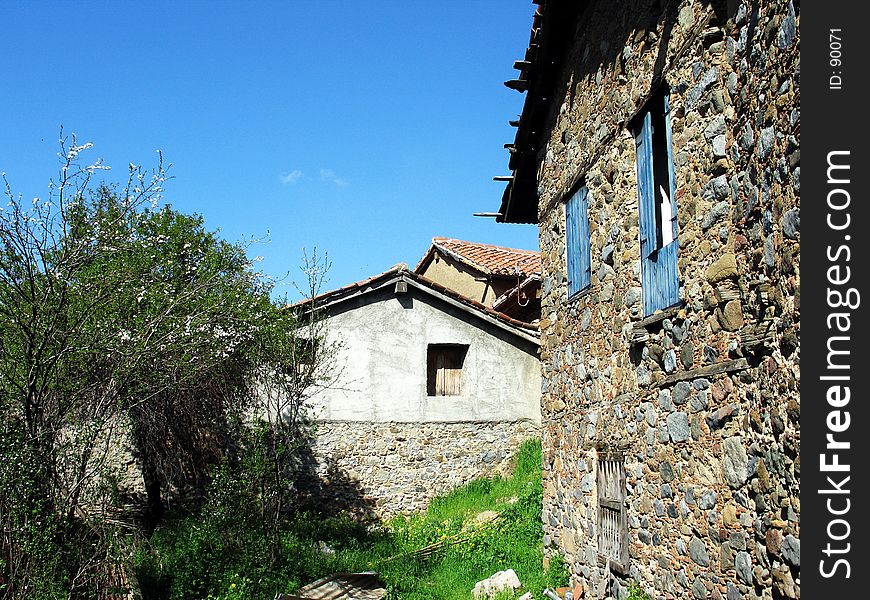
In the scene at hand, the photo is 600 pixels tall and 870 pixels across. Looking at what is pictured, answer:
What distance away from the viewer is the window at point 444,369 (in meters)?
16.6

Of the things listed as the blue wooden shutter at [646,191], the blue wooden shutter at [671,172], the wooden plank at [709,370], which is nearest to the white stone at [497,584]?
the wooden plank at [709,370]

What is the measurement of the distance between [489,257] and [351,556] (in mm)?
11851

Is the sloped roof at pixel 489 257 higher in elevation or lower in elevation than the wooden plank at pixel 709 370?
higher

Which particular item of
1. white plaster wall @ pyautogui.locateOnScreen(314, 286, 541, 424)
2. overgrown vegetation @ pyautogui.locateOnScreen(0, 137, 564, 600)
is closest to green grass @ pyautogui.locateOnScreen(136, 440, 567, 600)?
overgrown vegetation @ pyautogui.locateOnScreen(0, 137, 564, 600)

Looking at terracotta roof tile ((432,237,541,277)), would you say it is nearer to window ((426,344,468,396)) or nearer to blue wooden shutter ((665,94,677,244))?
window ((426,344,468,396))

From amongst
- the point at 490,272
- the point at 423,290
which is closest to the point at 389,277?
the point at 423,290

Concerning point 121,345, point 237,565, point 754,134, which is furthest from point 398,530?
point 754,134

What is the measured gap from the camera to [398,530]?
47.6 ft

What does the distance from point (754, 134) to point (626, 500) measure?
3.83 m

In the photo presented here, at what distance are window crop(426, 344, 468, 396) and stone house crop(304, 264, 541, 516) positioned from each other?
22 millimetres

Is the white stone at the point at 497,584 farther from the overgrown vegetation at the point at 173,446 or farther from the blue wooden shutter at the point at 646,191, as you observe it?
the blue wooden shutter at the point at 646,191

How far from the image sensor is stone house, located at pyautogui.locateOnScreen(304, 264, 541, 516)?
1571cm
